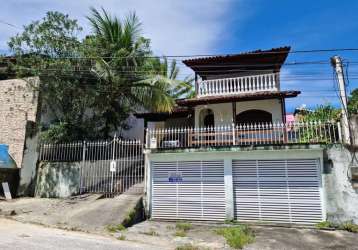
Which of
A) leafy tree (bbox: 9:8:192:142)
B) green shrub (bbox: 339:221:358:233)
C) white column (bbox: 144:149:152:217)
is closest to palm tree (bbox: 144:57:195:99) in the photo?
leafy tree (bbox: 9:8:192:142)

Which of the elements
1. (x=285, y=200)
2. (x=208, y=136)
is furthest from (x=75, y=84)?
(x=285, y=200)

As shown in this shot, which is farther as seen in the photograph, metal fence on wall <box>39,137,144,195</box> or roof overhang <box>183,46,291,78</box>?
roof overhang <box>183,46,291,78</box>

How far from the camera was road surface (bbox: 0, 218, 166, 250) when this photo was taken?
252 inches

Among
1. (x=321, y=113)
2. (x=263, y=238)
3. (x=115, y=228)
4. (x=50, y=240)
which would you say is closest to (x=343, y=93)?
(x=321, y=113)

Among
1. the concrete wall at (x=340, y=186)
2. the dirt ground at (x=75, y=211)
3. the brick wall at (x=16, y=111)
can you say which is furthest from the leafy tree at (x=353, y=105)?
the brick wall at (x=16, y=111)

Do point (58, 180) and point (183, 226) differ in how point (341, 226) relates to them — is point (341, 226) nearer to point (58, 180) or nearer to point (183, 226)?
point (183, 226)

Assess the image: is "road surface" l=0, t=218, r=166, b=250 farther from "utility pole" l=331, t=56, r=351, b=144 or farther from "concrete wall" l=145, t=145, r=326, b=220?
"utility pole" l=331, t=56, r=351, b=144

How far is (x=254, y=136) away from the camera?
404 inches

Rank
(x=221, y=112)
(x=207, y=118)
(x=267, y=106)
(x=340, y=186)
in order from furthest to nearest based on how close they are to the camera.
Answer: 1. (x=207, y=118)
2. (x=221, y=112)
3. (x=267, y=106)
4. (x=340, y=186)

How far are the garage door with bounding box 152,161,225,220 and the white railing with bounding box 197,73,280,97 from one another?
556cm

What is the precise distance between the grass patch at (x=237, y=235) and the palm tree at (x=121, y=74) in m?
7.55

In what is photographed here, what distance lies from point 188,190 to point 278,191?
3.04 m

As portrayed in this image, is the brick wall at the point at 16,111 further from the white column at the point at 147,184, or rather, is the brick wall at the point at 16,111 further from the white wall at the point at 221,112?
the white wall at the point at 221,112

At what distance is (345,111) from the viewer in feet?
30.3
